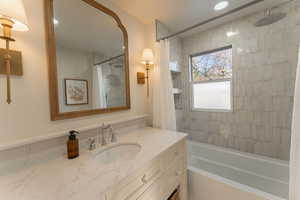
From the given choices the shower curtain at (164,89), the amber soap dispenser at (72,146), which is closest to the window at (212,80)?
the shower curtain at (164,89)

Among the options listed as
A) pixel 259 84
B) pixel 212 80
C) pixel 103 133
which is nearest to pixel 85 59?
pixel 103 133

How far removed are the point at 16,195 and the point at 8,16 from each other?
2.86 feet

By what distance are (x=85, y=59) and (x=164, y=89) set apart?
3.09ft

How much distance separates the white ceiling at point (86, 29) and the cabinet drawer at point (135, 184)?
1.09 m

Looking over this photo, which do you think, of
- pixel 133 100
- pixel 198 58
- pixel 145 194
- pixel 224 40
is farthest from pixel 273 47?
pixel 145 194

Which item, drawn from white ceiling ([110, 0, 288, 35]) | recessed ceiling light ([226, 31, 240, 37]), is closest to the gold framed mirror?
white ceiling ([110, 0, 288, 35])

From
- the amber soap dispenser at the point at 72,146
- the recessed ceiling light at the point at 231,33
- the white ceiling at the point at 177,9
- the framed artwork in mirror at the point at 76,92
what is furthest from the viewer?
the recessed ceiling light at the point at 231,33

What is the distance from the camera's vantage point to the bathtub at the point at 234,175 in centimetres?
115

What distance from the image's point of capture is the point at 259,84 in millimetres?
1722

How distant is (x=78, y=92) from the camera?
109 cm

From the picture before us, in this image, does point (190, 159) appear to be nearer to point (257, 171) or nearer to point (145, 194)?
point (257, 171)

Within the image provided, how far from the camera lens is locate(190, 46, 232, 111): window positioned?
1987 millimetres

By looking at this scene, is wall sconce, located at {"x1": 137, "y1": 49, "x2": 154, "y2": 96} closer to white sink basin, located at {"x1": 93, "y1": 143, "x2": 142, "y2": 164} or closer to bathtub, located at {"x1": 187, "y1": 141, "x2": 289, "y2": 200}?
white sink basin, located at {"x1": 93, "y1": 143, "x2": 142, "y2": 164}

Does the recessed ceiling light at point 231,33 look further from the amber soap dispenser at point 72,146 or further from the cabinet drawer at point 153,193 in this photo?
the amber soap dispenser at point 72,146
